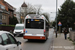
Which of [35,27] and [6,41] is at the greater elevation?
[35,27]

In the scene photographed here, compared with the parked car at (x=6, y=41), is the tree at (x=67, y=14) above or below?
above

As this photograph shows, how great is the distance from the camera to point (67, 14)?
45219 millimetres

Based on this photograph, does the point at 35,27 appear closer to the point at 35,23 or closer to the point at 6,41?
the point at 35,23

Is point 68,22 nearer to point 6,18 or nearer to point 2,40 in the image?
Result: point 6,18

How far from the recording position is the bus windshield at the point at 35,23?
48.0 feet

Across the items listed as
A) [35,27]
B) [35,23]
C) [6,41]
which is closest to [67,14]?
[35,23]

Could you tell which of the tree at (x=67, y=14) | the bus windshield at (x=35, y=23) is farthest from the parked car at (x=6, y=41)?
the tree at (x=67, y=14)

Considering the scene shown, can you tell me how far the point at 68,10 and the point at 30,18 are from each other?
32.5 m

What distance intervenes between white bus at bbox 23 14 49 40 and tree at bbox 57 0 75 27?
3066 cm

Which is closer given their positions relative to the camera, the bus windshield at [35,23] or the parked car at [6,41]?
the parked car at [6,41]

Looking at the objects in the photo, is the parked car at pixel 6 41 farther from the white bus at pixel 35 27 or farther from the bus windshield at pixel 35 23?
the bus windshield at pixel 35 23

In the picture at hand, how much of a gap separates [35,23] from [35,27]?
457mm

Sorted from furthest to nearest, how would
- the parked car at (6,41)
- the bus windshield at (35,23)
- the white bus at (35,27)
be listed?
the bus windshield at (35,23)
the white bus at (35,27)
the parked car at (6,41)

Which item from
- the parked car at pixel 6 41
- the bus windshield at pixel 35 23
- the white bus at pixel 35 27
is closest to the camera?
the parked car at pixel 6 41
